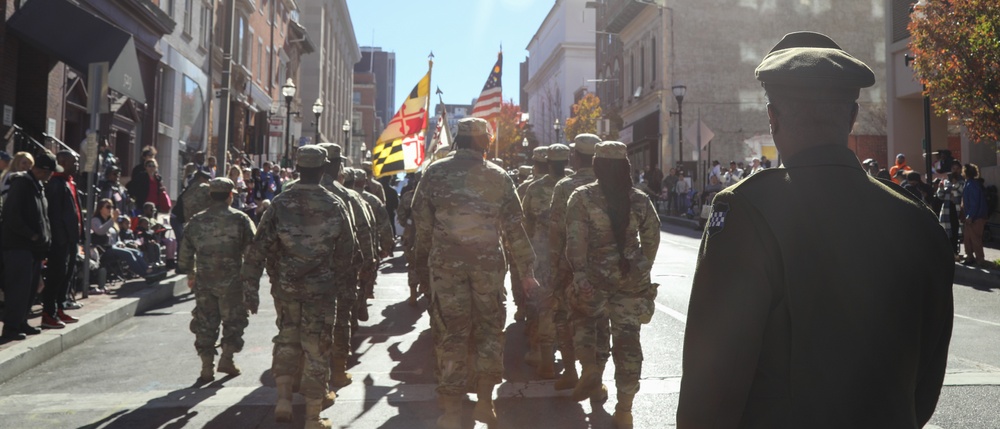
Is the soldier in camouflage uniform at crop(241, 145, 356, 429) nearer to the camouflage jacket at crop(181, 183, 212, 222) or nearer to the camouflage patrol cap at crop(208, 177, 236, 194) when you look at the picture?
the camouflage patrol cap at crop(208, 177, 236, 194)

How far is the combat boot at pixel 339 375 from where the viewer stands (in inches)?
282

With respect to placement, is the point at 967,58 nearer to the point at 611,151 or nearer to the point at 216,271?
the point at 611,151

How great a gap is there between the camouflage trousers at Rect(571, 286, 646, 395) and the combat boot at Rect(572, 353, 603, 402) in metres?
0.08

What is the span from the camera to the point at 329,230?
6043 mm

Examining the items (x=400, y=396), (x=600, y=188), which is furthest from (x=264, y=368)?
(x=600, y=188)

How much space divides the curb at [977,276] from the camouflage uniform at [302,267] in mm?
11636

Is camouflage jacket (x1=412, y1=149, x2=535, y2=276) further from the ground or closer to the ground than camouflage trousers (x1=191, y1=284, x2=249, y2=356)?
further from the ground

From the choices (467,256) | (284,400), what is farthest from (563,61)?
(284,400)

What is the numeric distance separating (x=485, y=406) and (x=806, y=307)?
13.4 feet

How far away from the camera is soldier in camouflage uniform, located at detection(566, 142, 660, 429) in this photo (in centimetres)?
602

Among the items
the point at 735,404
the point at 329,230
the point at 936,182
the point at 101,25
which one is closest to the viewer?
the point at 735,404

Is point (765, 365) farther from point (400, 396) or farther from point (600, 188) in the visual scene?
point (400, 396)

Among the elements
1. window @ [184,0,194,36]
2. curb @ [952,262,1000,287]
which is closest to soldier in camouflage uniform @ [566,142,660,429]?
curb @ [952,262,1000,287]

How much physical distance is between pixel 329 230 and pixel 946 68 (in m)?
13.1
